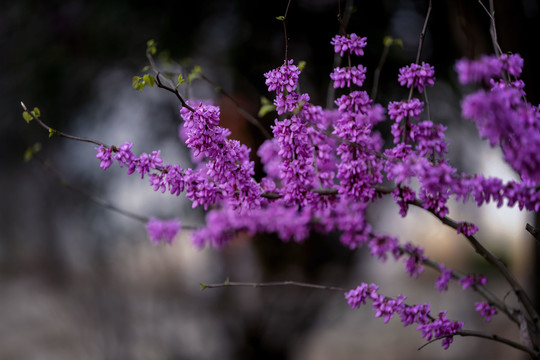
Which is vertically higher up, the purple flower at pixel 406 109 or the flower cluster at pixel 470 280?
the purple flower at pixel 406 109

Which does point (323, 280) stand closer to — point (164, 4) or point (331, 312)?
point (331, 312)

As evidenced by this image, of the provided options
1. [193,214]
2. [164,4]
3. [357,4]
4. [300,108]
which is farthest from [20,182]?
[300,108]

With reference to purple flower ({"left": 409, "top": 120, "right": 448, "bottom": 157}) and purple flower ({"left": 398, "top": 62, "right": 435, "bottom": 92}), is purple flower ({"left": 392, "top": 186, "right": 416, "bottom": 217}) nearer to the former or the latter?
purple flower ({"left": 409, "top": 120, "right": 448, "bottom": 157})

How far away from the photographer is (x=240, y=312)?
2768mm

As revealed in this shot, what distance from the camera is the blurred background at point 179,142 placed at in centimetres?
214

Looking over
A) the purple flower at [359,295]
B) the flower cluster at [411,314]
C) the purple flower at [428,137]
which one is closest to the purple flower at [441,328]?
the flower cluster at [411,314]

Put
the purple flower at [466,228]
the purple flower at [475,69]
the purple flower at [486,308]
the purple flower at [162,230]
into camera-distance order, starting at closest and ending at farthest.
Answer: the purple flower at [475,69] → the purple flower at [466,228] → the purple flower at [486,308] → the purple flower at [162,230]

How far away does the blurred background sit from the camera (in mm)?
2141

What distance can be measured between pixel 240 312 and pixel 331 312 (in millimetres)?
582

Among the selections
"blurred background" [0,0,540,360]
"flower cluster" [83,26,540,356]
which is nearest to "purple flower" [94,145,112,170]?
"flower cluster" [83,26,540,356]

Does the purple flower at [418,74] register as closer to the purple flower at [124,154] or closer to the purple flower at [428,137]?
the purple flower at [428,137]

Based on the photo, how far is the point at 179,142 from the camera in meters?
2.59

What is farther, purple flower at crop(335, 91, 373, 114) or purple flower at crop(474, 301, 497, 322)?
purple flower at crop(474, 301, 497, 322)

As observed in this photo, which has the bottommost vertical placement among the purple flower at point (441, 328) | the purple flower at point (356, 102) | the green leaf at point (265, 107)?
the purple flower at point (441, 328)
